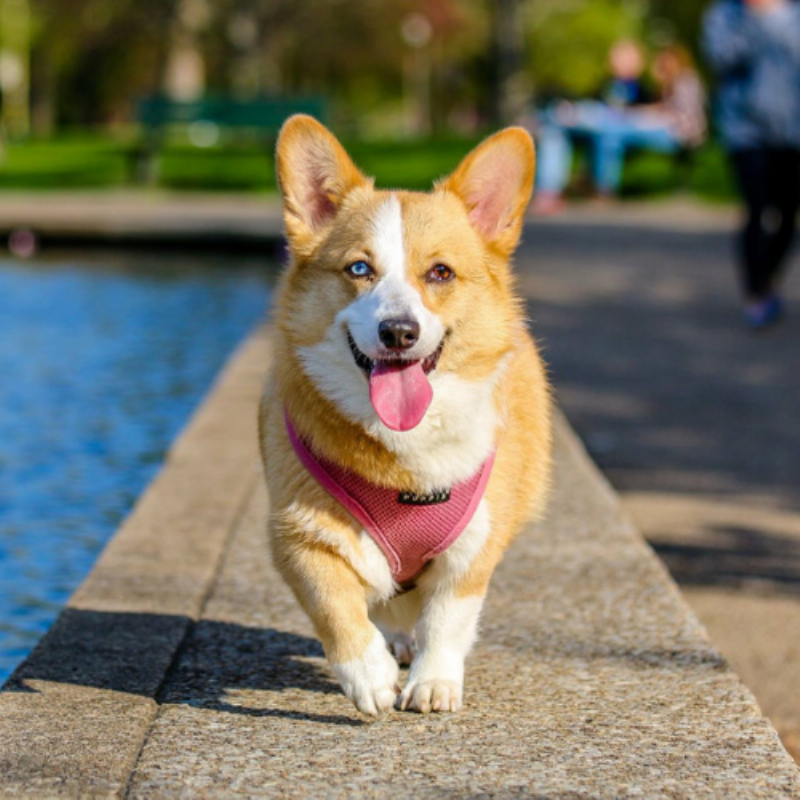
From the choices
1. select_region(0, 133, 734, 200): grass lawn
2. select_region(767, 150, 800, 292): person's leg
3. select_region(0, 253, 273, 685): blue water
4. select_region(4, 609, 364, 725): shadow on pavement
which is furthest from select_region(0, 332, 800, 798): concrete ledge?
select_region(0, 133, 734, 200): grass lawn

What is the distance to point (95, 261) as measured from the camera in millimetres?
16000

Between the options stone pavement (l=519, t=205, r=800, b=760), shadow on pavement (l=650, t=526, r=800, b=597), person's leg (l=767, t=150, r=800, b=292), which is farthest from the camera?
person's leg (l=767, t=150, r=800, b=292)

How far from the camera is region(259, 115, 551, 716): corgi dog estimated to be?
3.55m

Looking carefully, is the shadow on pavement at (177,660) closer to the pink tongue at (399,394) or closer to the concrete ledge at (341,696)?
the concrete ledge at (341,696)

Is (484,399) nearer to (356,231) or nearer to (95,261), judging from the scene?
(356,231)

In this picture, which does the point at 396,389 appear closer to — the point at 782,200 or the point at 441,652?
the point at 441,652

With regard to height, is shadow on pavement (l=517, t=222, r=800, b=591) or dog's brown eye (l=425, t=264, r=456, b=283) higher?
dog's brown eye (l=425, t=264, r=456, b=283)

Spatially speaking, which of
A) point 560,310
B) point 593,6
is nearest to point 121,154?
point 560,310

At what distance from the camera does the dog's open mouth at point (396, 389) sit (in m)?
3.55

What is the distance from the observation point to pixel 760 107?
10.5 metres

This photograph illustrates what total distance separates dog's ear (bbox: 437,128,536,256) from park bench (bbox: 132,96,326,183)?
22.8m

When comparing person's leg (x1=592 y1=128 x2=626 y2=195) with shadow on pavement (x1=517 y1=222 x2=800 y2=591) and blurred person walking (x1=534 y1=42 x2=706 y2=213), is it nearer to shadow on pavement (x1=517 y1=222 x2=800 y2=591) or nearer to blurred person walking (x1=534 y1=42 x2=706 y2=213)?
blurred person walking (x1=534 y1=42 x2=706 y2=213)

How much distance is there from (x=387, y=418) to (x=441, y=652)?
23.4 inches

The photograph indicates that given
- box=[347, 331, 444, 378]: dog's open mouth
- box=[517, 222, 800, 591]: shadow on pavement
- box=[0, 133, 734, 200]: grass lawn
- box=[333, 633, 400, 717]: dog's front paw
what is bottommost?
box=[0, 133, 734, 200]: grass lawn
